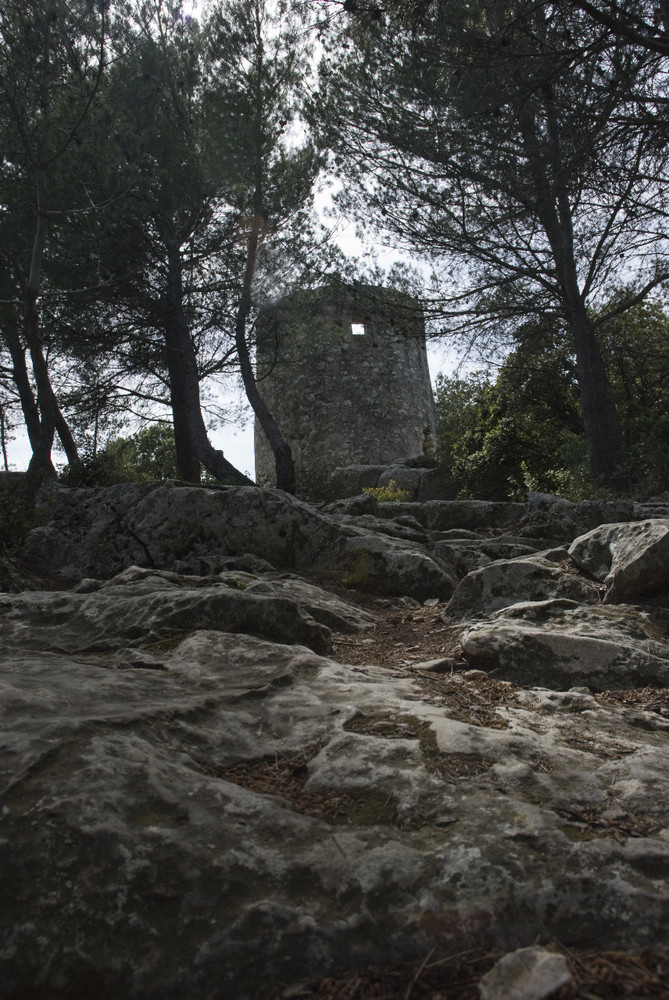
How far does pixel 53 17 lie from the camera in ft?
25.4

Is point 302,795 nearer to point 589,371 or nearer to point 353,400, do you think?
point 589,371

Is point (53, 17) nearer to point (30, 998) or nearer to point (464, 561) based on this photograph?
point (464, 561)

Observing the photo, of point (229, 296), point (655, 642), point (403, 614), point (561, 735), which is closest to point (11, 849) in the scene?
point (561, 735)

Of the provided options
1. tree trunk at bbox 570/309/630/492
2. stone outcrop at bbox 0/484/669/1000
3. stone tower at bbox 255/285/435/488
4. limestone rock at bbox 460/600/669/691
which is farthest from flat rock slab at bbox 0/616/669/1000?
stone tower at bbox 255/285/435/488

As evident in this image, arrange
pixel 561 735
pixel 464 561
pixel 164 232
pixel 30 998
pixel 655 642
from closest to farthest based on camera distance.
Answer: pixel 30 998 → pixel 561 735 → pixel 655 642 → pixel 464 561 → pixel 164 232

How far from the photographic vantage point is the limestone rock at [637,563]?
328 cm

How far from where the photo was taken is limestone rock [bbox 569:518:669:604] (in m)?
3.28

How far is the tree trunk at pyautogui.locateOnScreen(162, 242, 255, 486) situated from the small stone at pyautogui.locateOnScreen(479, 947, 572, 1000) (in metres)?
9.80

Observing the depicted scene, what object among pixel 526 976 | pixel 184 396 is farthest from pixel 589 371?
pixel 526 976

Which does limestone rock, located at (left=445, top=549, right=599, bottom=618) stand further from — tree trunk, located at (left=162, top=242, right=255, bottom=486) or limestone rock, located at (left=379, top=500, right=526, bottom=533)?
tree trunk, located at (left=162, top=242, right=255, bottom=486)

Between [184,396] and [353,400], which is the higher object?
[353,400]

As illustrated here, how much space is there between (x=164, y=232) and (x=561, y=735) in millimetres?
11508

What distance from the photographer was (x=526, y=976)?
3.29ft

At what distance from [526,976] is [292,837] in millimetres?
503
